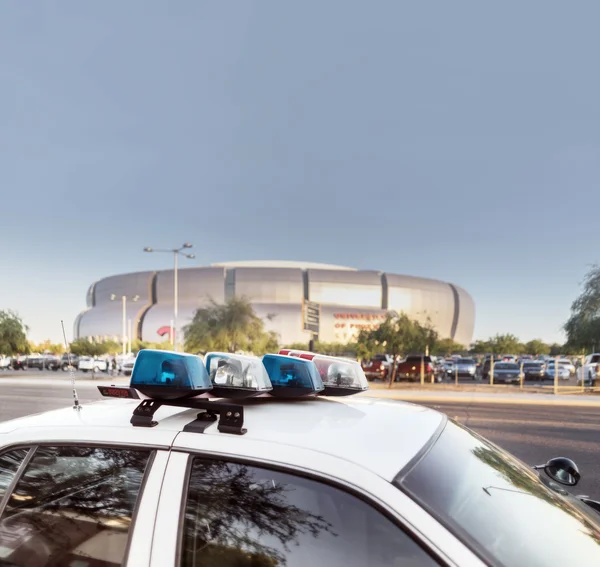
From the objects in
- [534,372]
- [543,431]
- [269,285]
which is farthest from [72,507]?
[269,285]

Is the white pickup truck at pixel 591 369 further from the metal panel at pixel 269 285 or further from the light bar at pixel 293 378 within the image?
the metal panel at pixel 269 285

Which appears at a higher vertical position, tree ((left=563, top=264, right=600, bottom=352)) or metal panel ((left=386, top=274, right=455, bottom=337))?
metal panel ((left=386, top=274, right=455, bottom=337))

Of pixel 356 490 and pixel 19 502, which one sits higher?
pixel 356 490

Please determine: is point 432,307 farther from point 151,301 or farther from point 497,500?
point 497,500

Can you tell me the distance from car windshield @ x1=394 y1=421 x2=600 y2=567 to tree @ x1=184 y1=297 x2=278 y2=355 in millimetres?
38594

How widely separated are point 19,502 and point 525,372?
39.5 metres

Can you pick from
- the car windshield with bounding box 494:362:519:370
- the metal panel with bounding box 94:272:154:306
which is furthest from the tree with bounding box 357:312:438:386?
the metal panel with bounding box 94:272:154:306

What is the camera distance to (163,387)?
1.88 metres

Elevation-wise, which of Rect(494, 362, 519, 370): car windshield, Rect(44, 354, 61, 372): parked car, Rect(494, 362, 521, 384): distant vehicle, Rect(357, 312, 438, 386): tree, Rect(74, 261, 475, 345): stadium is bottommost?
Rect(44, 354, 61, 372): parked car

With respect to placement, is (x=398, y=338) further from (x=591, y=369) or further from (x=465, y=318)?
(x=465, y=318)

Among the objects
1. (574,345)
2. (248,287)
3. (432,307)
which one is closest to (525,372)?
(574,345)

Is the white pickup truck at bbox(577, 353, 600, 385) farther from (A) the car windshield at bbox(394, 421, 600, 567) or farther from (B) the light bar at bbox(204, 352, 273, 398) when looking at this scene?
(B) the light bar at bbox(204, 352, 273, 398)

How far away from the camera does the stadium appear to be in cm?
11838

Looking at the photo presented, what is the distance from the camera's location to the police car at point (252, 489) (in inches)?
59.7
